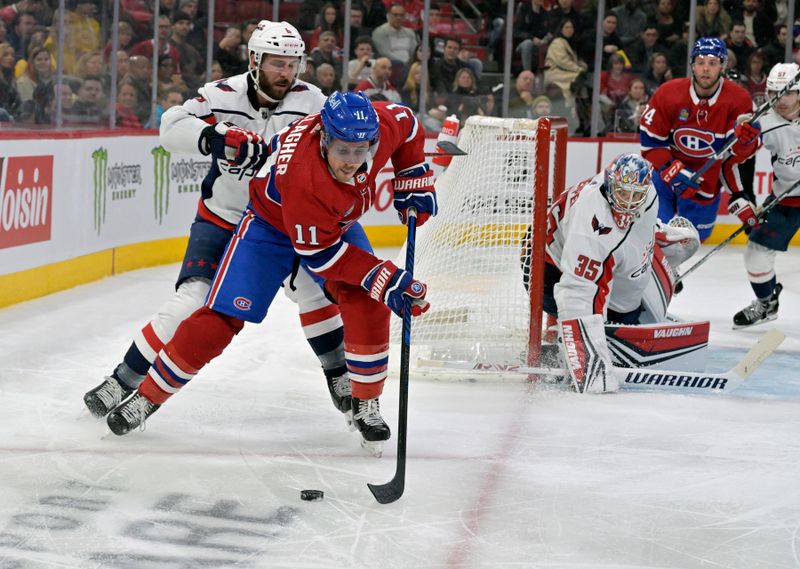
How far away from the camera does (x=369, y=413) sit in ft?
9.99

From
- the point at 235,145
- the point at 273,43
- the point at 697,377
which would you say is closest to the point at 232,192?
the point at 235,145

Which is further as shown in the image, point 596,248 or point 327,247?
point 596,248

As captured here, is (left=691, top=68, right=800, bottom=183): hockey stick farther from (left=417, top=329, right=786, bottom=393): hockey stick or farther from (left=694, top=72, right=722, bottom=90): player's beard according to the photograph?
(left=417, top=329, right=786, bottom=393): hockey stick

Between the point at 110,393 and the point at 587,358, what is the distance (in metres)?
1.48

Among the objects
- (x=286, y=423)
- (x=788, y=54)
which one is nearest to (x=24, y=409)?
(x=286, y=423)

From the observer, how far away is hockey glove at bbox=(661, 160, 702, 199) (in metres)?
4.88

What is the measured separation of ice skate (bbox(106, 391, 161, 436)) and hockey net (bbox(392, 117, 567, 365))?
1.22 metres

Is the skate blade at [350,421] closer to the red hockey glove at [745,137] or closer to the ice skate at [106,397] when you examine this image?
the ice skate at [106,397]

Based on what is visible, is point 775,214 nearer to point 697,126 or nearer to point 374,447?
point 697,126

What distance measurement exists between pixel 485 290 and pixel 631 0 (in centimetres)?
499

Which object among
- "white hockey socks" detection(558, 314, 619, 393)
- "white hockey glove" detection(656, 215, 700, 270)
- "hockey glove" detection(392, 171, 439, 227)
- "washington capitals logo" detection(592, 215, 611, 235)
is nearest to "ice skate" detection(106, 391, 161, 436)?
"hockey glove" detection(392, 171, 439, 227)

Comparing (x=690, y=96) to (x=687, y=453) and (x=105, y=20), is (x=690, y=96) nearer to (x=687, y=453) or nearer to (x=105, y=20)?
(x=687, y=453)

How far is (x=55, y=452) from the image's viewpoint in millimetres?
3010

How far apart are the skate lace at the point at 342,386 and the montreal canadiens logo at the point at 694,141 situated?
235cm
